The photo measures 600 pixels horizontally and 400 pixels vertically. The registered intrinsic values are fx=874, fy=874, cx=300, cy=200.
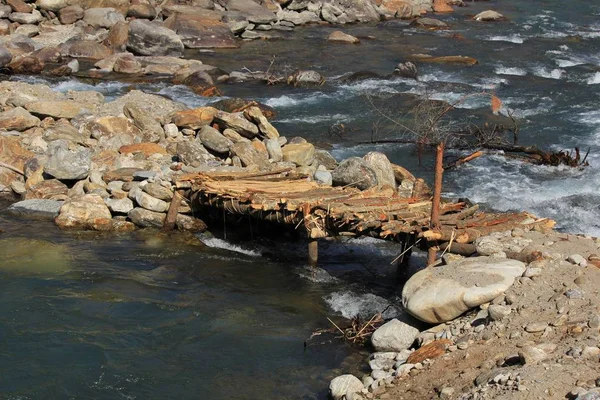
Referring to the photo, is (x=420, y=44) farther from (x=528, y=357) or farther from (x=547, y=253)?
(x=528, y=357)

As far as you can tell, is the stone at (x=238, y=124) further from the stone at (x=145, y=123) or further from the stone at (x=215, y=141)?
the stone at (x=145, y=123)

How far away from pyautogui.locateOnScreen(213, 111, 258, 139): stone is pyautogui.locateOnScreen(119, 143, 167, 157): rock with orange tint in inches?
50.7

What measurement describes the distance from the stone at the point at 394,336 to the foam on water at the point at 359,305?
3.66ft

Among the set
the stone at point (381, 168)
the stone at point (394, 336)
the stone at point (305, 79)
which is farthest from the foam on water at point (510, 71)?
the stone at point (394, 336)

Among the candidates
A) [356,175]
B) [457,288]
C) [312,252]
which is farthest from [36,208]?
[457,288]

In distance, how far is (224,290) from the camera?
12.8 metres

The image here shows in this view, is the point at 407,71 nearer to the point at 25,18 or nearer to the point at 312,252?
the point at 25,18

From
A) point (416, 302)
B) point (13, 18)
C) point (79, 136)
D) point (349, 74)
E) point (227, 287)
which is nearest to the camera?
point (416, 302)

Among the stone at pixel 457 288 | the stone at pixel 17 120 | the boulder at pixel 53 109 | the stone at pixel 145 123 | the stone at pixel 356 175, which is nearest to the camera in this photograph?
the stone at pixel 457 288

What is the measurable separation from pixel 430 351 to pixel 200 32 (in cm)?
2198

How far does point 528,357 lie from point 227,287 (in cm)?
528

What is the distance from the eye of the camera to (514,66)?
2831cm

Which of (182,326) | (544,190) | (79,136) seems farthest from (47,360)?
(544,190)

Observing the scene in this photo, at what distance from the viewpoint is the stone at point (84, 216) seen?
14844mm
